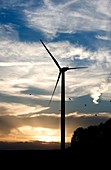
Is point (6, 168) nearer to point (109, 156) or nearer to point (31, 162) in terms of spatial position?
point (31, 162)

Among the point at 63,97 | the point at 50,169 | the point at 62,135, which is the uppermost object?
the point at 63,97

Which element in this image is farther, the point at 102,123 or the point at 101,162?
the point at 102,123

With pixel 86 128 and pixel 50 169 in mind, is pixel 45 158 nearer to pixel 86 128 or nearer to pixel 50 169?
pixel 50 169

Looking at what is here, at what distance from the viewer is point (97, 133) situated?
14238 cm

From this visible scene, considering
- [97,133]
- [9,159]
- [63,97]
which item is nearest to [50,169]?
[9,159]

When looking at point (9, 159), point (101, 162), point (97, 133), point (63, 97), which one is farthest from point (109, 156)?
point (97, 133)

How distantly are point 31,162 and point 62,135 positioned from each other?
6068mm

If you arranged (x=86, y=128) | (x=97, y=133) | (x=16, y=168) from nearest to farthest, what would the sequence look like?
(x=16, y=168) < (x=97, y=133) < (x=86, y=128)

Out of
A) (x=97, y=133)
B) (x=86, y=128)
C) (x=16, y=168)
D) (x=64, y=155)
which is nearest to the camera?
(x=16, y=168)

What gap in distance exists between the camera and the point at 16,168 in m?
49.2

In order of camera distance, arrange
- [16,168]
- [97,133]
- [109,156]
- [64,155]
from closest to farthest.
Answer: [16,168] → [64,155] → [109,156] → [97,133]

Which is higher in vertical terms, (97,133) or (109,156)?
(97,133)

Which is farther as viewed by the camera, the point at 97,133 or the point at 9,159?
the point at 97,133

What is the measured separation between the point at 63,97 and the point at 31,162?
10.9 m
